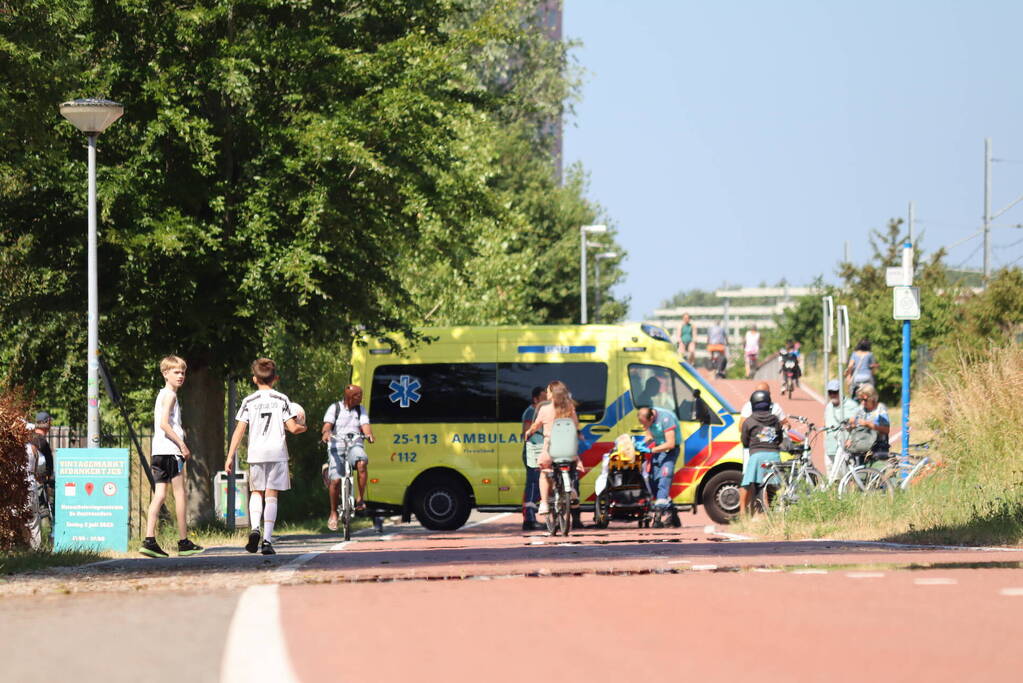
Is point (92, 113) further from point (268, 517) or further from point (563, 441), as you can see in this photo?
point (563, 441)

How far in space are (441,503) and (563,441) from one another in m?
4.51

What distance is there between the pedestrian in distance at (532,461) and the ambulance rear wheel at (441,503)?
1.29m

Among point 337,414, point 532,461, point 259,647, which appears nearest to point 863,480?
point 532,461

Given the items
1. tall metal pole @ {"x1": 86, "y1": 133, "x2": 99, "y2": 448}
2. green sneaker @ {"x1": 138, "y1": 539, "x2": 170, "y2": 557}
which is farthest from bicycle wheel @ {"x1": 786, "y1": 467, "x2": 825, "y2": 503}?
tall metal pole @ {"x1": 86, "y1": 133, "x2": 99, "y2": 448}

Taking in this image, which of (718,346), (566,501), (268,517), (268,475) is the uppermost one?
(718,346)

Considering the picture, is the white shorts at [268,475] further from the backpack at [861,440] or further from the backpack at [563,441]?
the backpack at [861,440]

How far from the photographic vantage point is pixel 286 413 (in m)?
13.7

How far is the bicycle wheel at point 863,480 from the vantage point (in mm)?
18484

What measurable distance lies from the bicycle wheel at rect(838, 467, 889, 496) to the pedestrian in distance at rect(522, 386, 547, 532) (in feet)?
12.7

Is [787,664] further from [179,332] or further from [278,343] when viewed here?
[278,343]

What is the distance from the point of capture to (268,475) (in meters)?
13.7

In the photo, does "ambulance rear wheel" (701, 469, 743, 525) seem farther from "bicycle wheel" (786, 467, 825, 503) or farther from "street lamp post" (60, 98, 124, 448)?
"street lamp post" (60, 98, 124, 448)

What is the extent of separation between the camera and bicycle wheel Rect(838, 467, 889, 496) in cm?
1848

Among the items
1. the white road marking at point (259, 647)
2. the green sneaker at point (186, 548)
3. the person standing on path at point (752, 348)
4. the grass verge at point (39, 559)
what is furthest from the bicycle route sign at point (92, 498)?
the person standing on path at point (752, 348)
